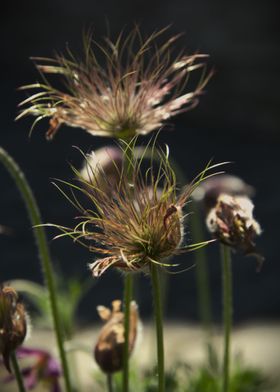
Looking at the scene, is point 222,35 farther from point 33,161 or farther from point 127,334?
point 127,334

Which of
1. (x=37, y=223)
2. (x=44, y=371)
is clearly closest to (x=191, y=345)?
(x=44, y=371)

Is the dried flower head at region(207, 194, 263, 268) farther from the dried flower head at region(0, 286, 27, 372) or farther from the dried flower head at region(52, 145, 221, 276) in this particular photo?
the dried flower head at region(0, 286, 27, 372)

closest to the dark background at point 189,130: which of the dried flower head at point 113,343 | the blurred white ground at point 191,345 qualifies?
the blurred white ground at point 191,345

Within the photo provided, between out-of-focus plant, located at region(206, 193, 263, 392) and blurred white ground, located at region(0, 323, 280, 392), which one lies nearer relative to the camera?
out-of-focus plant, located at region(206, 193, 263, 392)

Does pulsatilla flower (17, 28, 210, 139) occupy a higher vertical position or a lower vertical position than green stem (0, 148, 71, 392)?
higher

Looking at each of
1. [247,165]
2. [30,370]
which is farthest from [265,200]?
[30,370]

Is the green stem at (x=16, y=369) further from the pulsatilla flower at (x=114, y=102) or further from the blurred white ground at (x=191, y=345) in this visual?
the blurred white ground at (x=191, y=345)

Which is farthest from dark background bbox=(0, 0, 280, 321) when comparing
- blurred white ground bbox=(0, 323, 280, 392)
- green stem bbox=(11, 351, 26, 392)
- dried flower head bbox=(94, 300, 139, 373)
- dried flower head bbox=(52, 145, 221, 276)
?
dried flower head bbox=(52, 145, 221, 276)
